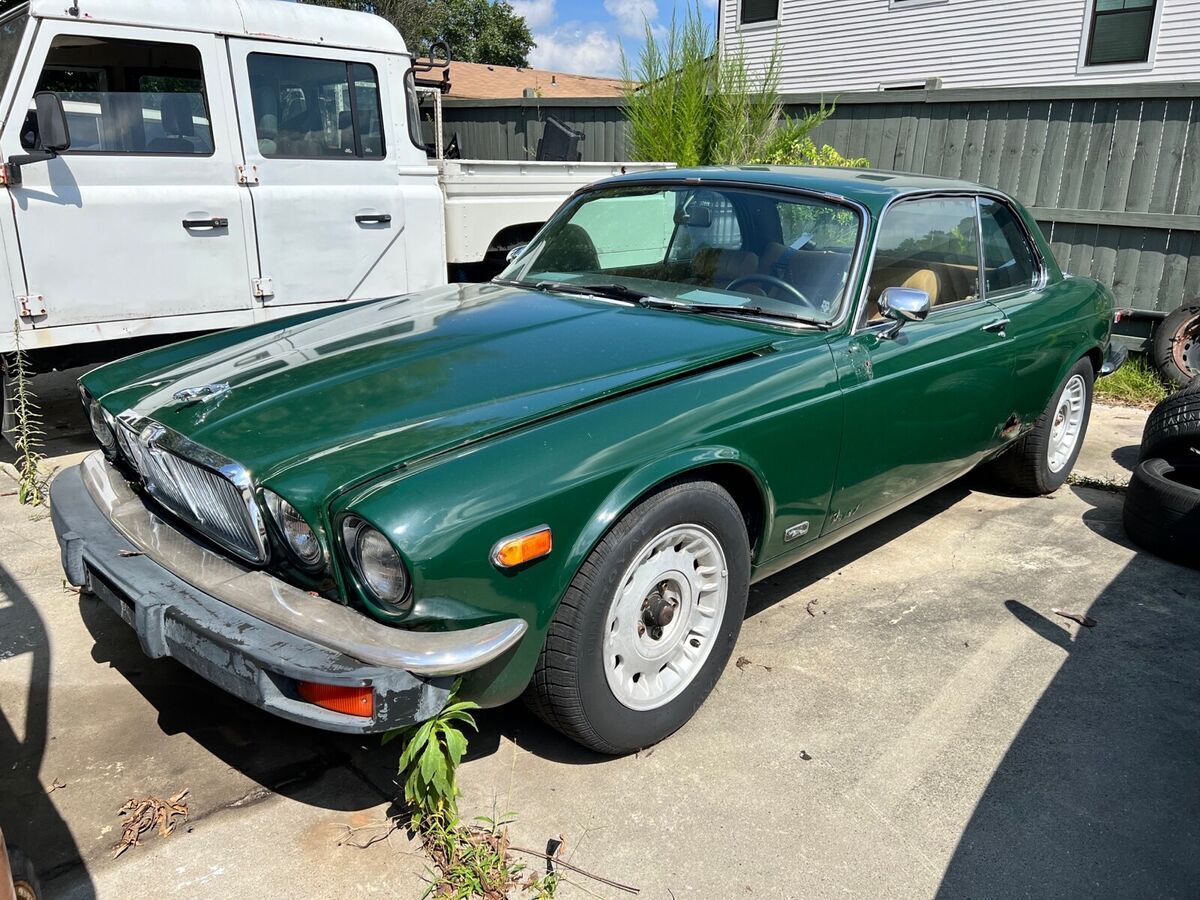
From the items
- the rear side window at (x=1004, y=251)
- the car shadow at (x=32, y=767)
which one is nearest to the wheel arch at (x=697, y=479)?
the car shadow at (x=32, y=767)

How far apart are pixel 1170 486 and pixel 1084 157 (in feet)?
16.2

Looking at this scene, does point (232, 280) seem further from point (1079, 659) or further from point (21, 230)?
point (1079, 659)

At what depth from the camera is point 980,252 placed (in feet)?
13.9

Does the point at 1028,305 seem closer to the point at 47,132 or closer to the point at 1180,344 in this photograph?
the point at 1180,344

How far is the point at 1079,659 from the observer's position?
3473mm

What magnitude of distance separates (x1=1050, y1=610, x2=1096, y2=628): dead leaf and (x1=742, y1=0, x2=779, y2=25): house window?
605 inches

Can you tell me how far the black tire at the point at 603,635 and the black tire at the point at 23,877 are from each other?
3.96 ft

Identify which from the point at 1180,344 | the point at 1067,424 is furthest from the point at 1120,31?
the point at 1067,424

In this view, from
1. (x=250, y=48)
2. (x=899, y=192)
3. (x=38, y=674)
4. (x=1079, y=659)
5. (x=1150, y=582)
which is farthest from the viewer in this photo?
(x=250, y=48)

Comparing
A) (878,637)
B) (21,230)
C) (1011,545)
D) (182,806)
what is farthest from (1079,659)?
(21,230)

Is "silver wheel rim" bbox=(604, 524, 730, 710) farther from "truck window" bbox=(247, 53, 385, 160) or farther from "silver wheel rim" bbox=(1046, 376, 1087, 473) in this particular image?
"truck window" bbox=(247, 53, 385, 160)

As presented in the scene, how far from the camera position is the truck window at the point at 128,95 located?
5.08 m

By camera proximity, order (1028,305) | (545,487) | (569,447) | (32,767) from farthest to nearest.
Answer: (1028,305), (32,767), (569,447), (545,487)

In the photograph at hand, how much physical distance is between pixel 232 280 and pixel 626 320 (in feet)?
11.1
